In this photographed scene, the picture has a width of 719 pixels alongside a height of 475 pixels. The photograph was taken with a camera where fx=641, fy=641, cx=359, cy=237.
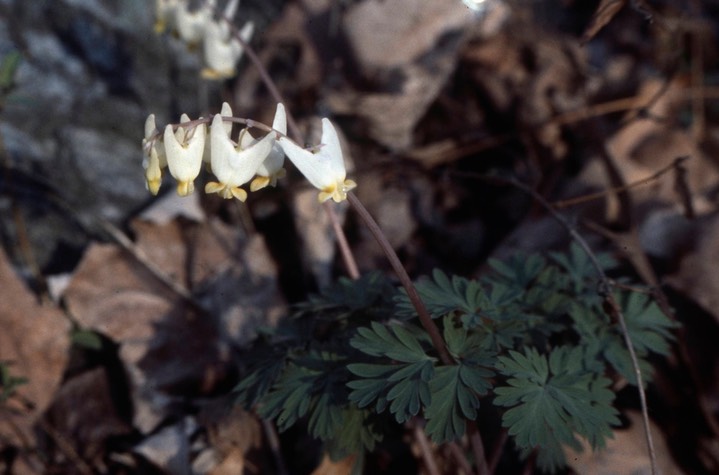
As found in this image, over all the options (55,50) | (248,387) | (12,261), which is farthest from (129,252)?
(248,387)

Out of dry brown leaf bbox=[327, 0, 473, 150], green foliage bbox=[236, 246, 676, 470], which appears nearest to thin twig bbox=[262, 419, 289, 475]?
green foliage bbox=[236, 246, 676, 470]

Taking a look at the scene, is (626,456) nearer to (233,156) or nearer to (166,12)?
(233,156)

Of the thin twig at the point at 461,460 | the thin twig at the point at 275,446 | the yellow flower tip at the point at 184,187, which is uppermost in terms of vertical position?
the yellow flower tip at the point at 184,187

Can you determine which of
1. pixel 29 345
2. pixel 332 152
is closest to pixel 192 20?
pixel 332 152

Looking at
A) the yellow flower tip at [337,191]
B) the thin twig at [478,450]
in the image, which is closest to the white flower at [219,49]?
the yellow flower tip at [337,191]

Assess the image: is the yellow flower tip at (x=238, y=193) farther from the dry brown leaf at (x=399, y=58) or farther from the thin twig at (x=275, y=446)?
the dry brown leaf at (x=399, y=58)

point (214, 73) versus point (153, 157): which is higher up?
point (214, 73)

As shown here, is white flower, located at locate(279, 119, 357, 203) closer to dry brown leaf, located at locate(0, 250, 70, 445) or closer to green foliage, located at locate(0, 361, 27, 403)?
green foliage, located at locate(0, 361, 27, 403)

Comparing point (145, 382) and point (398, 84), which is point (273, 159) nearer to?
point (145, 382)
